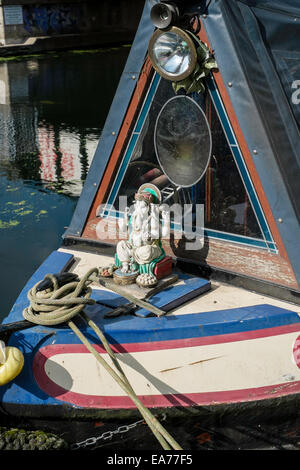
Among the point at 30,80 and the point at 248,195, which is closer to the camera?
the point at 248,195

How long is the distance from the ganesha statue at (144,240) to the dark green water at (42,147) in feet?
6.22

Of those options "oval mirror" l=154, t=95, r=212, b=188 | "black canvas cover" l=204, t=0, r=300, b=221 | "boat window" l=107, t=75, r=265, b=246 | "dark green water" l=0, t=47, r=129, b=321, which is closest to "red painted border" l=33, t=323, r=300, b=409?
"boat window" l=107, t=75, r=265, b=246

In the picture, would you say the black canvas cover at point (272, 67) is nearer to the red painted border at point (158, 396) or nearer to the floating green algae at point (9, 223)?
the red painted border at point (158, 396)

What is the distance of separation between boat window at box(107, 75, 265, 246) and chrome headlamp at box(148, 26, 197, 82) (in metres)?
0.22

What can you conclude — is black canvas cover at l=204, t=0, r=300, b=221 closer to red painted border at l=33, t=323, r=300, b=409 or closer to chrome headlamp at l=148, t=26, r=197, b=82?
chrome headlamp at l=148, t=26, r=197, b=82

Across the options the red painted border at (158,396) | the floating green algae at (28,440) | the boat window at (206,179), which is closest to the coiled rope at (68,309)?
the red painted border at (158,396)

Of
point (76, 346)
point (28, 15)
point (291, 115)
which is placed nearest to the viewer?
point (76, 346)

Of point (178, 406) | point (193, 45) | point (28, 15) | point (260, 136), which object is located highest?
point (28, 15)

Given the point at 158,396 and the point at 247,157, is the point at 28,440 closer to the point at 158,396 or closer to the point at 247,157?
the point at 158,396

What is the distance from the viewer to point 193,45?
12.8 feet

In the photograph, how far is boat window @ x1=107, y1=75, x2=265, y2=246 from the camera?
420cm
